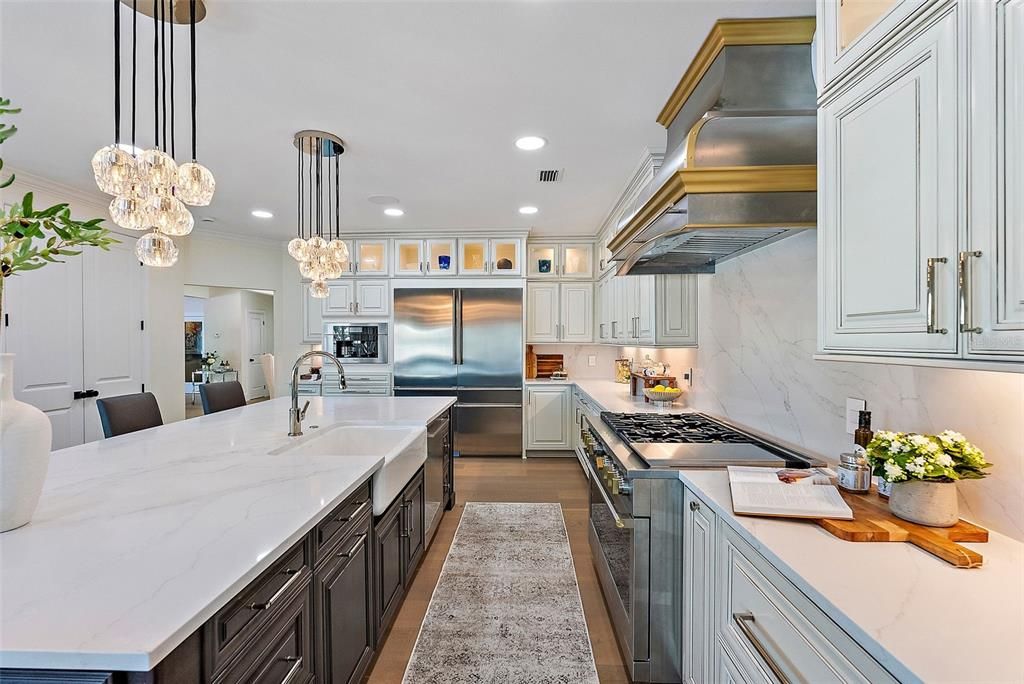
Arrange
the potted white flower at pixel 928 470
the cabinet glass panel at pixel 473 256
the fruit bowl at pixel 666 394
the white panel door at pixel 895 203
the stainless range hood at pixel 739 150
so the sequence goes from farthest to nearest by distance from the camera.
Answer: the cabinet glass panel at pixel 473 256 → the fruit bowl at pixel 666 394 → the stainless range hood at pixel 739 150 → the potted white flower at pixel 928 470 → the white panel door at pixel 895 203

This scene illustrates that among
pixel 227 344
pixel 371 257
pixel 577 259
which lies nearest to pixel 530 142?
pixel 577 259

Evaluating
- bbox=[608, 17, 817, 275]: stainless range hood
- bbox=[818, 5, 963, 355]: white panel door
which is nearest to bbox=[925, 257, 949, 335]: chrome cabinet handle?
bbox=[818, 5, 963, 355]: white panel door

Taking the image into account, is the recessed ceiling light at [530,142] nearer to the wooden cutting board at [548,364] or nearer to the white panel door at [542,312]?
the white panel door at [542,312]

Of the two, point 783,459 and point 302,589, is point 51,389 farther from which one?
point 783,459

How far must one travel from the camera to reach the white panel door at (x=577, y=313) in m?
5.57

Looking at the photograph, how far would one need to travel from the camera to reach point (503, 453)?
17.6 feet

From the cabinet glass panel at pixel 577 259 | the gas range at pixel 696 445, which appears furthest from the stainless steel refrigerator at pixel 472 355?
the gas range at pixel 696 445

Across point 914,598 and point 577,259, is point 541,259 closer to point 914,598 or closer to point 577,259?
point 577,259

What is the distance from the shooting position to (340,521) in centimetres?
151

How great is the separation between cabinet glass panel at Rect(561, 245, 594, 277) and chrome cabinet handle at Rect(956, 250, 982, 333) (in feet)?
15.6

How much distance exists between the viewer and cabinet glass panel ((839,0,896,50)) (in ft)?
4.04

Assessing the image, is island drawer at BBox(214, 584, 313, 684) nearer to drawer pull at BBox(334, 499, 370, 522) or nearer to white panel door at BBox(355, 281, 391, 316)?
drawer pull at BBox(334, 499, 370, 522)

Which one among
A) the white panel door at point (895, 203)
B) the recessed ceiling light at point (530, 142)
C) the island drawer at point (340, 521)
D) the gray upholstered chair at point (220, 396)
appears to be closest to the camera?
the white panel door at point (895, 203)

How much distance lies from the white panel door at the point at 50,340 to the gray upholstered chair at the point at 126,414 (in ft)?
5.33
